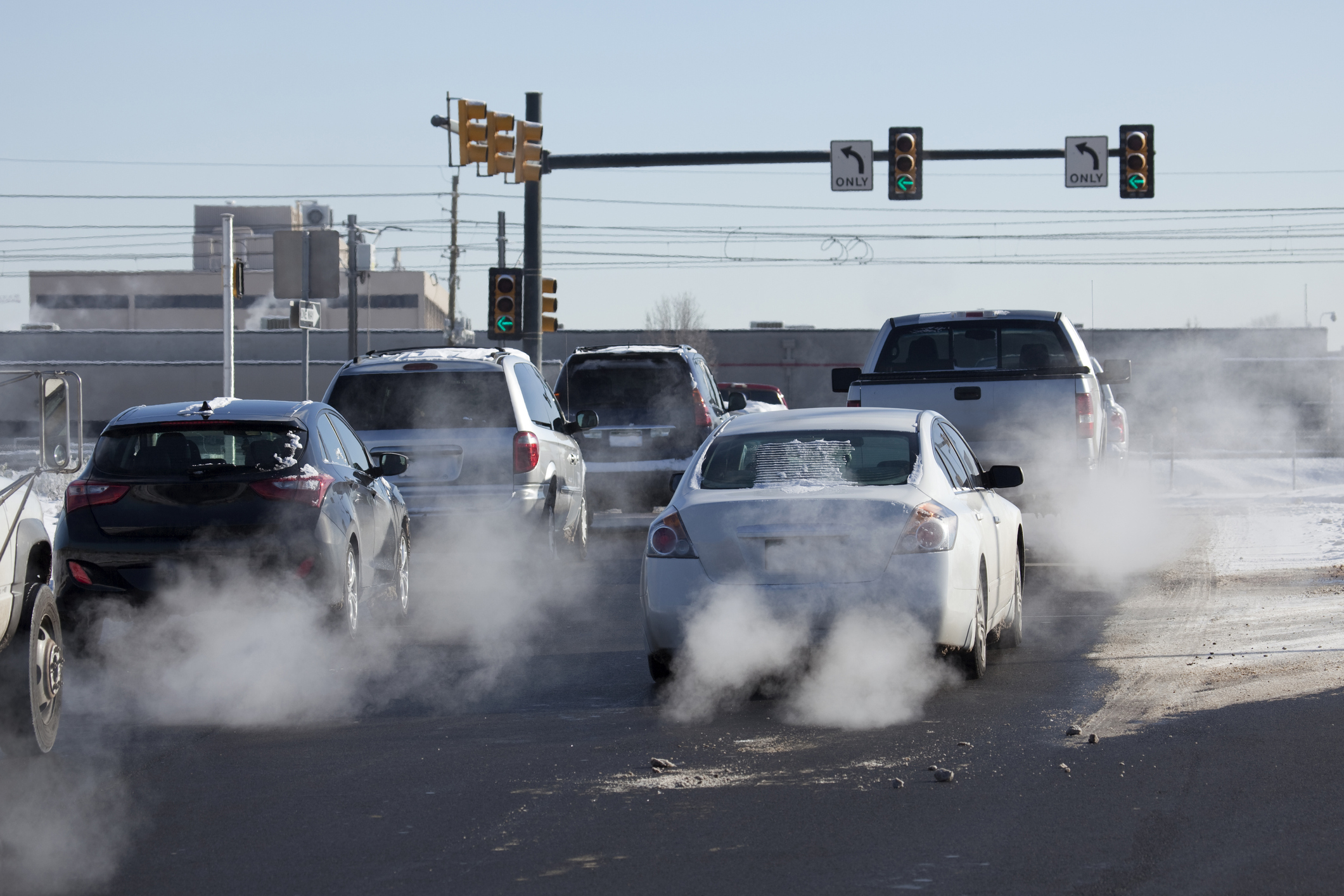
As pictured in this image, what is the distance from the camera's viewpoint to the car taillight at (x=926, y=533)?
25.1 feet

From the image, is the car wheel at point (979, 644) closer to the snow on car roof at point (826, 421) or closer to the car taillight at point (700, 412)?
the snow on car roof at point (826, 421)

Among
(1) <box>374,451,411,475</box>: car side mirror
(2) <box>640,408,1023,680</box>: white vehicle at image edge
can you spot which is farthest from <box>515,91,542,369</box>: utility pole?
(2) <box>640,408,1023,680</box>: white vehicle at image edge

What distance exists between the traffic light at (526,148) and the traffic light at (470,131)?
0.84 meters

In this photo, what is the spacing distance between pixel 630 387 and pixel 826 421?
9.06 m

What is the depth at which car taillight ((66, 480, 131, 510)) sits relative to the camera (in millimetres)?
8781

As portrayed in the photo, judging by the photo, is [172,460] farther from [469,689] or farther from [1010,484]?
[1010,484]

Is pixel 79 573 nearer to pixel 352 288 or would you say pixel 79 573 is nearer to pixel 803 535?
pixel 803 535

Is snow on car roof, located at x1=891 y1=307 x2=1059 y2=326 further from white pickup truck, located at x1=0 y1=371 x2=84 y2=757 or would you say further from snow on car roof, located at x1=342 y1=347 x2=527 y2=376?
white pickup truck, located at x1=0 y1=371 x2=84 y2=757

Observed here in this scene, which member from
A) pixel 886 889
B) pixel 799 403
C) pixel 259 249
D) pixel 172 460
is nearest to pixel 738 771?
pixel 886 889

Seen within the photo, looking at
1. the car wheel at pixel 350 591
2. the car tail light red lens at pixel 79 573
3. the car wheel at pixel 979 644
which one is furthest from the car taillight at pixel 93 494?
the car wheel at pixel 979 644

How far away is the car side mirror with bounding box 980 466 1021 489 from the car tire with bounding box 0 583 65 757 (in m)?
5.16

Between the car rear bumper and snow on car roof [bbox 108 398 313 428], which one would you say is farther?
snow on car roof [bbox 108 398 313 428]

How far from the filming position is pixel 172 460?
9.03 meters

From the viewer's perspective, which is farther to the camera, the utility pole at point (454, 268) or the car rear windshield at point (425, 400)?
the utility pole at point (454, 268)
